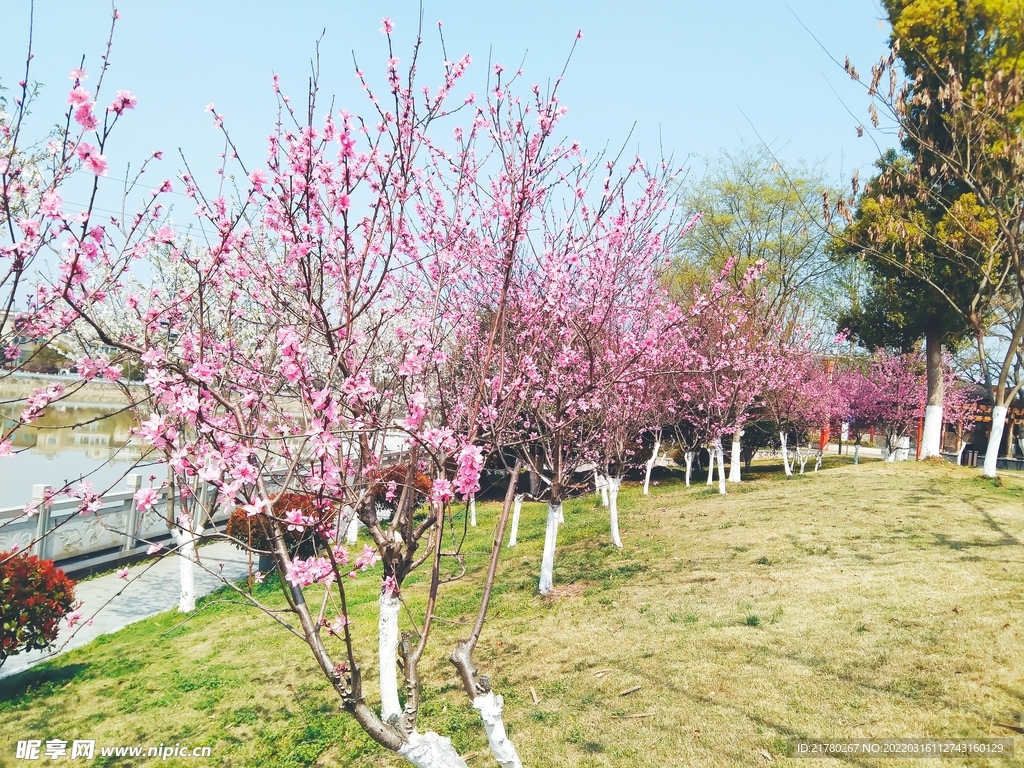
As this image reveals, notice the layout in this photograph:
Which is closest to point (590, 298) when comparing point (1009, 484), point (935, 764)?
point (935, 764)

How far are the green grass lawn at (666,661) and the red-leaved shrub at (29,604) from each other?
0.58 m

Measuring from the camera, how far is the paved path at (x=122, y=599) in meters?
7.86

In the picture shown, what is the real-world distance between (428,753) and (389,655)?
91cm

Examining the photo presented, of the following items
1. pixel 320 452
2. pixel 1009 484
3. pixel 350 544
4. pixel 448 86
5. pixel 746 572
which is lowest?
pixel 350 544

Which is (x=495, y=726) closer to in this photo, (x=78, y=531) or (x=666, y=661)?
(x=666, y=661)

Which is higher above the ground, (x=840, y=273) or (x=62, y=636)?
(x=840, y=273)

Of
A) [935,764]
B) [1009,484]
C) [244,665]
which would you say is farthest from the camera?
[1009,484]

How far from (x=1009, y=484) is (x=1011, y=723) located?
11.2 metres

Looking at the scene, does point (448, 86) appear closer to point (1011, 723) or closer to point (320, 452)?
point (320, 452)

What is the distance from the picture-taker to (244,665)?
7.43 meters

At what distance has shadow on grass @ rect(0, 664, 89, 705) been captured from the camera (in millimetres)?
6777

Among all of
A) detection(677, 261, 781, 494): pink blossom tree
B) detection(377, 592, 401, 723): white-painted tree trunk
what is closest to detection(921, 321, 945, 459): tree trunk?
detection(677, 261, 781, 494): pink blossom tree

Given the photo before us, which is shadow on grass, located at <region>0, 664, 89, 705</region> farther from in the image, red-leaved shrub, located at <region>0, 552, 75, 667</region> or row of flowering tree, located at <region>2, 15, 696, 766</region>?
row of flowering tree, located at <region>2, 15, 696, 766</region>

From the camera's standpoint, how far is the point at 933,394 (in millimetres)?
15539
